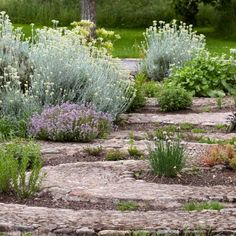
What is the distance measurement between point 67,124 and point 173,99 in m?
3.18

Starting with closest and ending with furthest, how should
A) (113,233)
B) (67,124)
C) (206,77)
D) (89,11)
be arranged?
(113,233) → (67,124) → (206,77) → (89,11)

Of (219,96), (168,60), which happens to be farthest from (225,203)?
(168,60)

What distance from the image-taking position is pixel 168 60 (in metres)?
16.4

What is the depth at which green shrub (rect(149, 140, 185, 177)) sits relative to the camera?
25.0ft

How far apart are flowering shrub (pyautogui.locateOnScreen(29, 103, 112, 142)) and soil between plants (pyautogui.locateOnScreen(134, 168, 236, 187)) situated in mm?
2049

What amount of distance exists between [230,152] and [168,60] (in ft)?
27.0

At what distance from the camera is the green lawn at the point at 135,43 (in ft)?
78.4

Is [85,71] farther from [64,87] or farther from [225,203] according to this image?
[225,203]

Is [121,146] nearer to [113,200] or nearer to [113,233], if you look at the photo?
[113,200]

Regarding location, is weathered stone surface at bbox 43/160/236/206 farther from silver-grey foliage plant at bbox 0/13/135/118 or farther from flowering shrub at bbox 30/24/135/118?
flowering shrub at bbox 30/24/135/118

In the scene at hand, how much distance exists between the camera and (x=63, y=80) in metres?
11.5

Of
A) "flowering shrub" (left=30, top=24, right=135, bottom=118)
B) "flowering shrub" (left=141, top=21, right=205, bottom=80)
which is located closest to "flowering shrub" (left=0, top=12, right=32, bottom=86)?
"flowering shrub" (left=30, top=24, right=135, bottom=118)

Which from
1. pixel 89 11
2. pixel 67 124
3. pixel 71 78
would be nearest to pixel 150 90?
pixel 71 78

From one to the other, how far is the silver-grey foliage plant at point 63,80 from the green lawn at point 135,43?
9920 mm
